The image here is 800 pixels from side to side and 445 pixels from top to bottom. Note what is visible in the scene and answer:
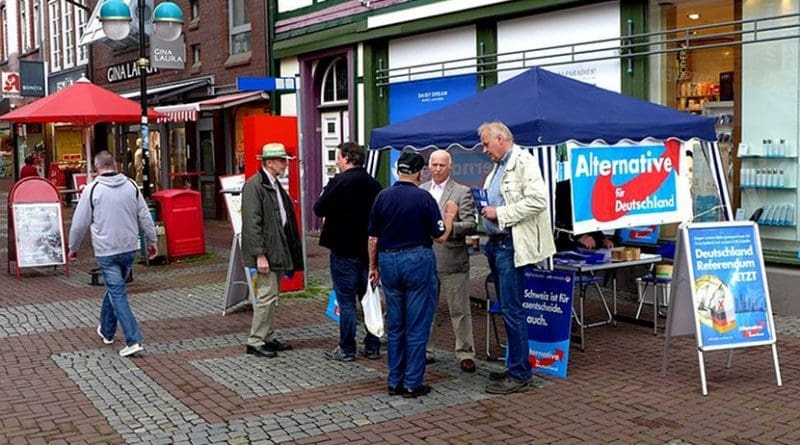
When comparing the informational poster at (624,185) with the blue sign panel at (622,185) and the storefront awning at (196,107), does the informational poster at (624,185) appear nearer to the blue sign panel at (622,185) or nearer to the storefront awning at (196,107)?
the blue sign panel at (622,185)

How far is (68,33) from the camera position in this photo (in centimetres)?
3109

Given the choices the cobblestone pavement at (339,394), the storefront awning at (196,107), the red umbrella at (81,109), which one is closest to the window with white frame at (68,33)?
the storefront awning at (196,107)

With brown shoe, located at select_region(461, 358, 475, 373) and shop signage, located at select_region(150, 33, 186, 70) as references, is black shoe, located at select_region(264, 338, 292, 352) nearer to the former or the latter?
brown shoe, located at select_region(461, 358, 475, 373)

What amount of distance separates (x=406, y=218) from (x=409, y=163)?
0.41 meters

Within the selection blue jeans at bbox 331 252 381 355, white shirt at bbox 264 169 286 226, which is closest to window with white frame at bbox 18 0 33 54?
white shirt at bbox 264 169 286 226

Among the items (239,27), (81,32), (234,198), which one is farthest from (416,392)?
(81,32)

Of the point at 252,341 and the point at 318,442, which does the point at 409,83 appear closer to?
the point at 252,341

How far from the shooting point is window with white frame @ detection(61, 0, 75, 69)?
30531 mm

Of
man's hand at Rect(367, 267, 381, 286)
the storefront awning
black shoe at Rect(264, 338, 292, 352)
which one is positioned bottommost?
black shoe at Rect(264, 338, 292, 352)

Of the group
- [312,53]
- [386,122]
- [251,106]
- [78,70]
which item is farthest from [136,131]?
[386,122]

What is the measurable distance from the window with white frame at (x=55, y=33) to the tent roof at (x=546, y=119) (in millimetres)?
27111

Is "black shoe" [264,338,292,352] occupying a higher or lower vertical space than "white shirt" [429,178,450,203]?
lower

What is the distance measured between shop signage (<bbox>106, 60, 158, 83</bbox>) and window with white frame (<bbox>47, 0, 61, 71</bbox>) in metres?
6.49

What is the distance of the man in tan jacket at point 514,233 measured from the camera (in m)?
6.39
